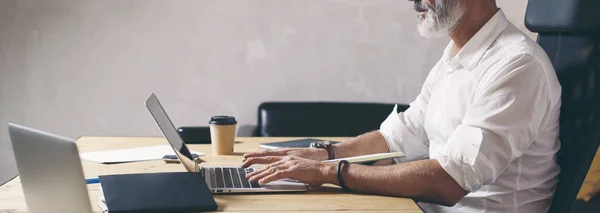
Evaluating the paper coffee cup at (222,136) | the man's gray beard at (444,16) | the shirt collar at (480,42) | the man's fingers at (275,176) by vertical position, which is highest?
the man's gray beard at (444,16)

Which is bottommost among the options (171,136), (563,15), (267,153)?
(267,153)

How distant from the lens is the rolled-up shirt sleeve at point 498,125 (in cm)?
151

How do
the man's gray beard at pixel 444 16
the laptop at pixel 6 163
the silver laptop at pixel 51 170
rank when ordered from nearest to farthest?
1. the silver laptop at pixel 51 170
2. the man's gray beard at pixel 444 16
3. the laptop at pixel 6 163

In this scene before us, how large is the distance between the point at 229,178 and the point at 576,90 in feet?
2.75

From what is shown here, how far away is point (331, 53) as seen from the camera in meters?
3.25

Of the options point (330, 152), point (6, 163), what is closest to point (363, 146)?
point (330, 152)

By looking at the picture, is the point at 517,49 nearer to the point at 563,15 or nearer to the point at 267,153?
the point at 563,15

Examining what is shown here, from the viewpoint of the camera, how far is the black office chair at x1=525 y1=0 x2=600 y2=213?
5.17ft

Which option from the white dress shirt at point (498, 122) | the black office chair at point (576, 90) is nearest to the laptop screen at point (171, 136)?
the white dress shirt at point (498, 122)

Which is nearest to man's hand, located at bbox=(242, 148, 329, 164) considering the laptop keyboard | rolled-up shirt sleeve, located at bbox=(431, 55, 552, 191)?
the laptop keyboard

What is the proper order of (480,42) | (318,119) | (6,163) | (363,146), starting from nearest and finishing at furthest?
(480,42) < (363,146) < (318,119) < (6,163)

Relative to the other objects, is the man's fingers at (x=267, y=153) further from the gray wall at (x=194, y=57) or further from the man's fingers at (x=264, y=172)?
the gray wall at (x=194, y=57)

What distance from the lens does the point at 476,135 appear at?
59.9 inches

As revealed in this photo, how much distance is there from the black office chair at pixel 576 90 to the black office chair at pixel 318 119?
148cm
